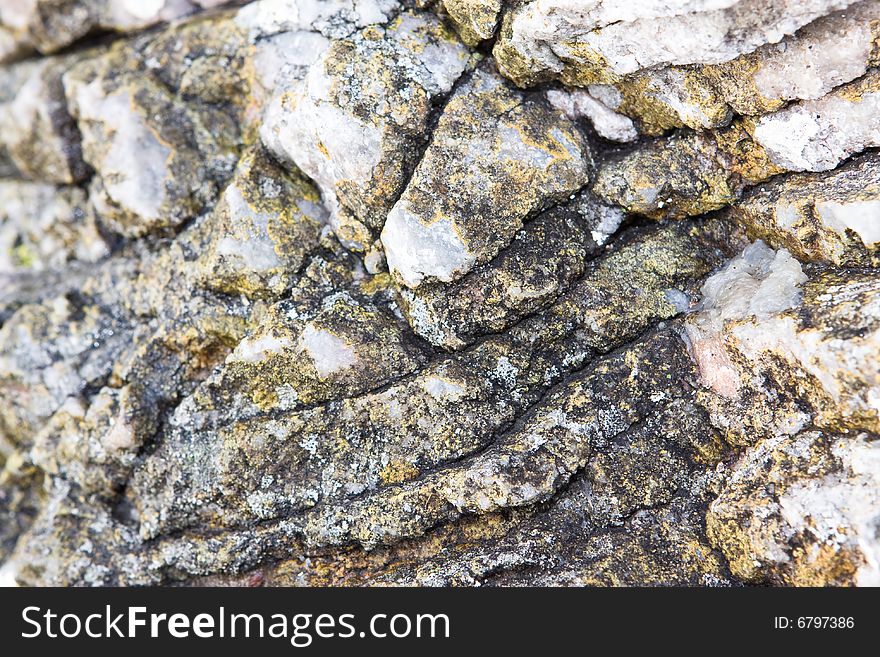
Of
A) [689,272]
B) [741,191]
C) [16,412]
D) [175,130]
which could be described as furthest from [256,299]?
[741,191]

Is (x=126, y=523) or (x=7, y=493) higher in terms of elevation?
(x=126, y=523)

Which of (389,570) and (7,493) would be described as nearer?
(389,570)

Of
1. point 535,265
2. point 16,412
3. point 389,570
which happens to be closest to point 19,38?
point 16,412

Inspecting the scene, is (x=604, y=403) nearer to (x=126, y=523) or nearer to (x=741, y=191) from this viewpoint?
(x=741, y=191)

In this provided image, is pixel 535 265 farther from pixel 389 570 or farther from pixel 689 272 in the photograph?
pixel 389 570

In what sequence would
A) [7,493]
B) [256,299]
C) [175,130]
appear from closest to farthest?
[256,299], [175,130], [7,493]

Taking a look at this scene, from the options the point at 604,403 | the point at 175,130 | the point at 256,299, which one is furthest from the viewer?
the point at 175,130

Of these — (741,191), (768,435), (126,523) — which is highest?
(741,191)
